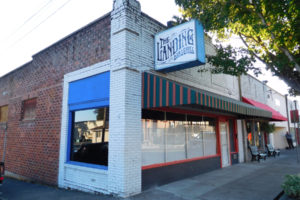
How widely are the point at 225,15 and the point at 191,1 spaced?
4.46 ft

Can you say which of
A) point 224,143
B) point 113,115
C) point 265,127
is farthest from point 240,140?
point 113,115

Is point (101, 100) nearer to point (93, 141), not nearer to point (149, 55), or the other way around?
point (93, 141)

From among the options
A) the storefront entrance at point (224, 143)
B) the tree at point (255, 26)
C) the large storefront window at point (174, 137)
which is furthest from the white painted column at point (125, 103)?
the storefront entrance at point (224, 143)

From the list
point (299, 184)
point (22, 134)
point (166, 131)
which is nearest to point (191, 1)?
point (166, 131)

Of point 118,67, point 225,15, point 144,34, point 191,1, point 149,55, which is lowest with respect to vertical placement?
point 118,67

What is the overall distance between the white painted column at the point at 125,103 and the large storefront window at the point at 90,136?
2.13 feet

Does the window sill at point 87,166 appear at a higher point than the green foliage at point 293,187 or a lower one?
higher

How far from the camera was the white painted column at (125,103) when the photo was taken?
586 cm

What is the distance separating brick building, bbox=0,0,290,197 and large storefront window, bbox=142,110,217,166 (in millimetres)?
33

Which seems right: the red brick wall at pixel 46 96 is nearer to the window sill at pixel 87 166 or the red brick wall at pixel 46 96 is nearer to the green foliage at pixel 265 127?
the window sill at pixel 87 166

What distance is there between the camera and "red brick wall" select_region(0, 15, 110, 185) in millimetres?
7592

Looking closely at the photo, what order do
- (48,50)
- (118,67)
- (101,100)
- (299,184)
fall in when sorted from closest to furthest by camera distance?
(299,184), (118,67), (101,100), (48,50)

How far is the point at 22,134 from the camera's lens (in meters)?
10.0

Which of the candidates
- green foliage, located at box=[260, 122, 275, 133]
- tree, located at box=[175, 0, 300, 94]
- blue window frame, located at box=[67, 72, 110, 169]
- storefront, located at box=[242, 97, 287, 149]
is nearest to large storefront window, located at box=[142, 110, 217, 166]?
blue window frame, located at box=[67, 72, 110, 169]
